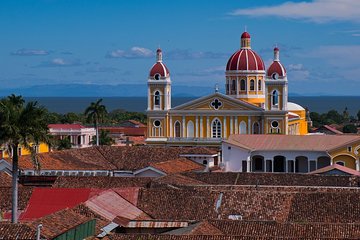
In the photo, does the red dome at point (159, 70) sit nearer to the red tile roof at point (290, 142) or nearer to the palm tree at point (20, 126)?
the red tile roof at point (290, 142)

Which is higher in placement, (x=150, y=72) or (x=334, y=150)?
(x=150, y=72)

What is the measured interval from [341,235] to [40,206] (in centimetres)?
1164

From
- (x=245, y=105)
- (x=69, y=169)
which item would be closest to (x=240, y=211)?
(x=69, y=169)

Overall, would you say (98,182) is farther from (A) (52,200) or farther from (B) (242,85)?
(B) (242,85)

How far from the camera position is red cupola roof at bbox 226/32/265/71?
74.1 meters

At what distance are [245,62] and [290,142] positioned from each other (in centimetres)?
1410

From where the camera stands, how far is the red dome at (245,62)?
7400cm

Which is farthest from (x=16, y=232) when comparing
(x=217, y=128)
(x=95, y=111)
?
(x=95, y=111)

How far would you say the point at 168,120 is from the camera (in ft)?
238

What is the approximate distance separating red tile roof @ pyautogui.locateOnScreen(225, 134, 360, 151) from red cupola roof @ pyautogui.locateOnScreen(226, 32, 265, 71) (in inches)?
448

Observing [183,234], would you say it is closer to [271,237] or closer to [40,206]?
[271,237]

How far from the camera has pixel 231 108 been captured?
233 feet

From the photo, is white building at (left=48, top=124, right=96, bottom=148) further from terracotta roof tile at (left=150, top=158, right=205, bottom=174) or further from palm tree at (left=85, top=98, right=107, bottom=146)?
terracotta roof tile at (left=150, top=158, right=205, bottom=174)

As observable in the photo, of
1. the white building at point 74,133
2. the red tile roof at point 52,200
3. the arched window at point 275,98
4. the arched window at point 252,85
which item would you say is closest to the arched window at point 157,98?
the arched window at point 252,85
